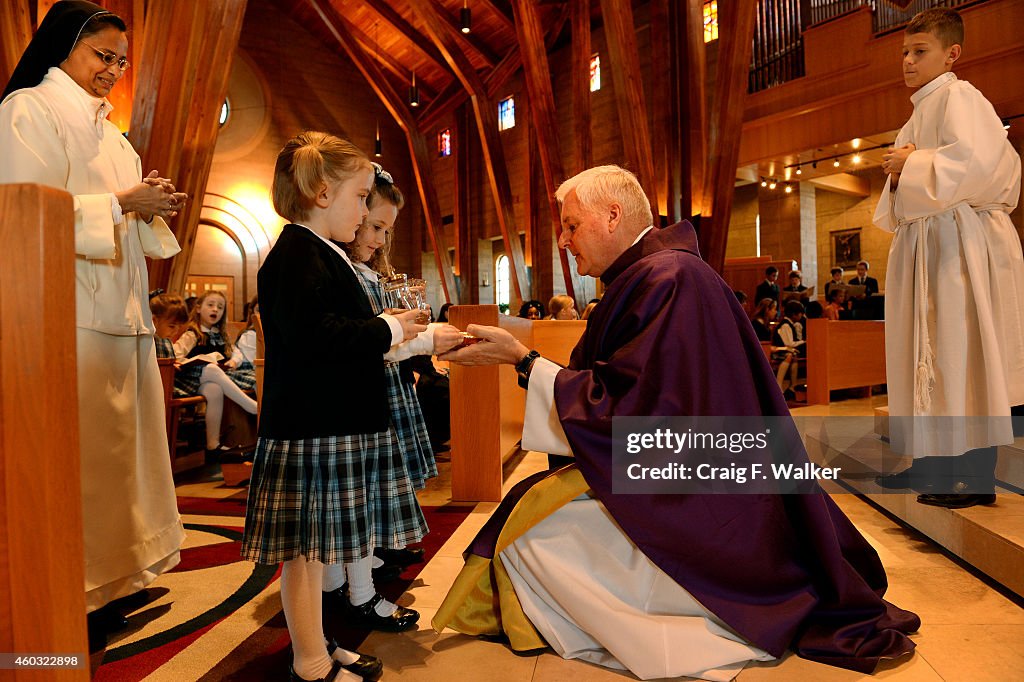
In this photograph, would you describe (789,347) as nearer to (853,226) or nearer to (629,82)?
(629,82)

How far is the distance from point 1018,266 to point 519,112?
45.9ft

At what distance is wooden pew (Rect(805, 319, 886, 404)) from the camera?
643cm

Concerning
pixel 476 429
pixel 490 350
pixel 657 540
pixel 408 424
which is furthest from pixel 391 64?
pixel 657 540

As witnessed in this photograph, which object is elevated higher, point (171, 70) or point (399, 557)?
point (171, 70)

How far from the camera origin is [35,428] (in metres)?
0.79

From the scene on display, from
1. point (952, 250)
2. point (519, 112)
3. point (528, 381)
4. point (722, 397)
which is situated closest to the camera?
point (722, 397)

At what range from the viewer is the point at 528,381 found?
195 cm

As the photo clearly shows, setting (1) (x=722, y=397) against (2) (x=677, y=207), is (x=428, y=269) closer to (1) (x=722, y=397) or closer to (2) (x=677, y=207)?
(2) (x=677, y=207)

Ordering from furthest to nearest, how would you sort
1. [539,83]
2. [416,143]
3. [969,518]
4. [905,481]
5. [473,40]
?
1. [416,143]
2. [473,40]
3. [539,83]
4. [905,481]
5. [969,518]

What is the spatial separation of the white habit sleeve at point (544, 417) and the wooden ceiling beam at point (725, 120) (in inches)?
315

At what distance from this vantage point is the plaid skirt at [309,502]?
1.63 metres

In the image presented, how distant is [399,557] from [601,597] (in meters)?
1.15

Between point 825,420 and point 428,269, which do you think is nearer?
point 825,420

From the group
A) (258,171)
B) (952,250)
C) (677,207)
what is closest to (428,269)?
(258,171)
